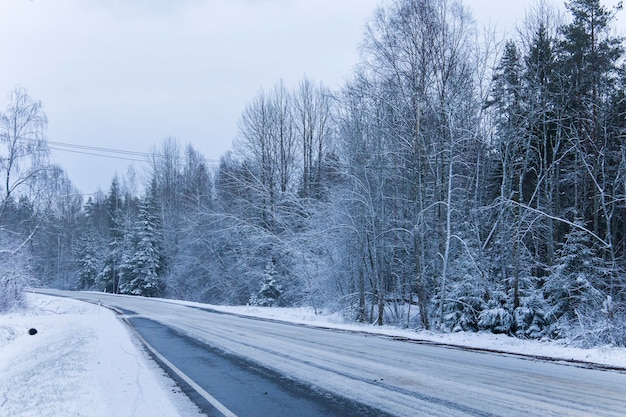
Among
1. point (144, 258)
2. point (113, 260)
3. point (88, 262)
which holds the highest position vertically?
point (88, 262)

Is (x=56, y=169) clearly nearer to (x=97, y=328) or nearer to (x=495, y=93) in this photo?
(x=97, y=328)

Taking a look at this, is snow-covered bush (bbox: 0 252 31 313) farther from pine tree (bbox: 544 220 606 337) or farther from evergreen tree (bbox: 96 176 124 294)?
evergreen tree (bbox: 96 176 124 294)

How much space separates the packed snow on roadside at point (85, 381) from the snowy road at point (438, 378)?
2180 mm

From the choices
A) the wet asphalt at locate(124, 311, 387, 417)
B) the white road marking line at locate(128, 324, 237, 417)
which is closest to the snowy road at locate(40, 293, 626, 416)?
the wet asphalt at locate(124, 311, 387, 417)

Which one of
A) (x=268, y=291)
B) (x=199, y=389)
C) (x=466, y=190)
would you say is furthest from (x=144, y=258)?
(x=199, y=389)

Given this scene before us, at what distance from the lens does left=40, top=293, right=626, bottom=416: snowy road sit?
18.9ft

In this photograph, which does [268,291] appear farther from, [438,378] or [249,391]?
[249,391]

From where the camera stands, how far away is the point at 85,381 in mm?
7711

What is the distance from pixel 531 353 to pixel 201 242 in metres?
35.4

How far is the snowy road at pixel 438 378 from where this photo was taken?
18.9 feet

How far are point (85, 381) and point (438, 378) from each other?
5.63 m

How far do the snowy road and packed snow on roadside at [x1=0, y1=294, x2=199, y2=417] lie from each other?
85.8 inches

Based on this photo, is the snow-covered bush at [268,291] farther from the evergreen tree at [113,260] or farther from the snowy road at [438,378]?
the evergreen tree at [113,260]

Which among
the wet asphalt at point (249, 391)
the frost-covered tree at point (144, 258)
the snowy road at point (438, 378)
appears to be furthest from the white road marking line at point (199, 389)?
the frost-covered tree at point (144, 258)
